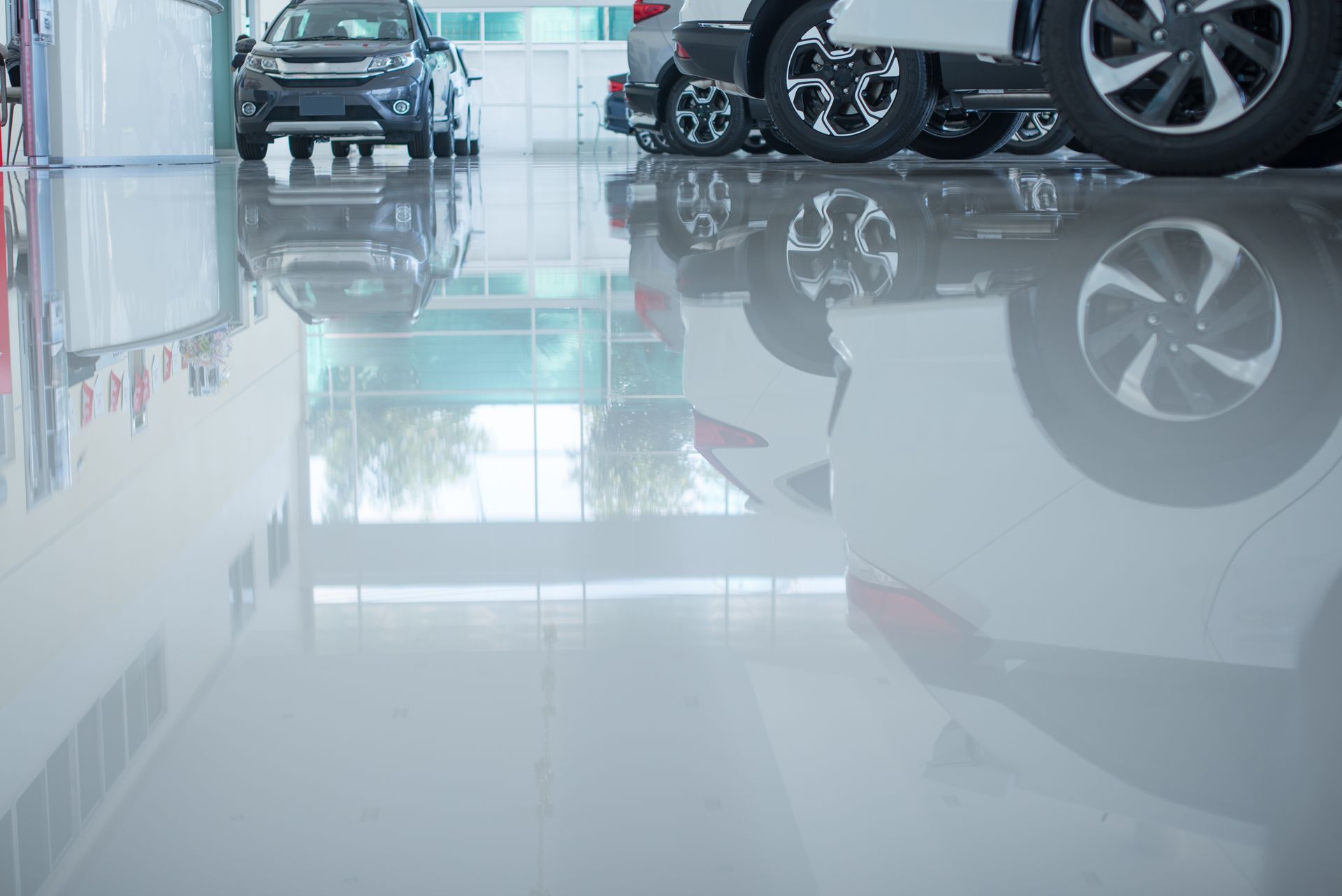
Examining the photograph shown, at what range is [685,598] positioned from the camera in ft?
2.93

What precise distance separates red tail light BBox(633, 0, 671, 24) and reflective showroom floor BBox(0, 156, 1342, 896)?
947 cm

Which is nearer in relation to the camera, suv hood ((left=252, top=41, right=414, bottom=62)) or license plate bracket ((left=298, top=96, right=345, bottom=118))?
license plate bracket ((left=298, top=96, right=345, bottom=118))

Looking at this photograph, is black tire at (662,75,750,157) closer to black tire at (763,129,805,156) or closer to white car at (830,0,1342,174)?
black tire at (763,129,805,156)

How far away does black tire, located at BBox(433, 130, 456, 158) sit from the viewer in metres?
12.3

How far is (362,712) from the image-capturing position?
70 cm

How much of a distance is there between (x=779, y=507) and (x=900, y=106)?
16.0 ft

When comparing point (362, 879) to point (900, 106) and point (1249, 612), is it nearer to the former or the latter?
point (1249, 612)

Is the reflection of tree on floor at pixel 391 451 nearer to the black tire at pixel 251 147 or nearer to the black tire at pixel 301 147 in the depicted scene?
the black tire at pixel 251 147

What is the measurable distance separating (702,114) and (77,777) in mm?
10284

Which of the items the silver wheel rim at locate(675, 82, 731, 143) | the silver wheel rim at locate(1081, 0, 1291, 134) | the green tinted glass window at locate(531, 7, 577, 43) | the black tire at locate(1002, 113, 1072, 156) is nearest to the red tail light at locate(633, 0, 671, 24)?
the silver wheel rim at locate(675, 82, 731, 143)

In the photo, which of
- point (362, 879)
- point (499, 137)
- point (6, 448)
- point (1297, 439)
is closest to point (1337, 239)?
point (1297, 439)

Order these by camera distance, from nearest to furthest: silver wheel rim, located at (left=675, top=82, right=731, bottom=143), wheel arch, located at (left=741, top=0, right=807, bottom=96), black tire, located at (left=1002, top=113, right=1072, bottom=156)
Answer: wheel arch, located at (left=741, top=0, right=807, bottom=96) < black tire, located at (left=1002, top=113, right=1072, bottom=156) < silver wheel rim, located at (left=675, top=82, right=731, bottom=143)

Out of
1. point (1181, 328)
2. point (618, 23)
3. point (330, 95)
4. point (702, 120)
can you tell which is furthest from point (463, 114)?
point (618, 23)

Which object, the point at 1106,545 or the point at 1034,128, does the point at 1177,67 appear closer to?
the point at 1106,545
